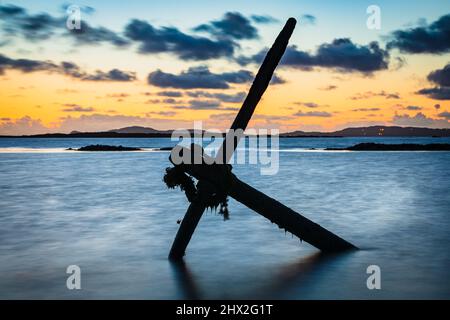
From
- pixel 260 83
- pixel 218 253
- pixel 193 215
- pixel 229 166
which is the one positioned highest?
pixel 260 83

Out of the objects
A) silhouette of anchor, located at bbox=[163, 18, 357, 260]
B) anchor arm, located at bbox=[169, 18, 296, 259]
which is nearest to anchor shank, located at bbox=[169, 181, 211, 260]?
silhouette of anchor, located at bbox=[163, 18, 357, 260]

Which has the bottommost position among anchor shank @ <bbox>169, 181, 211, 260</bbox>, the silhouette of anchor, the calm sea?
the calm sea

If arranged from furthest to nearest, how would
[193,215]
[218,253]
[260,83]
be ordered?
1. [218,253]
2. [193,215]
3. [260,83]

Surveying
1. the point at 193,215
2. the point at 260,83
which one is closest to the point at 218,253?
the point at 193,215

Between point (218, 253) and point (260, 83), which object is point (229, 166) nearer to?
point (260, 83)

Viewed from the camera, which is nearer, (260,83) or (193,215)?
(260,83)

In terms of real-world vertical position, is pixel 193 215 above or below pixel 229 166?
below

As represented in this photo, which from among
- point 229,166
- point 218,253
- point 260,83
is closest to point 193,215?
point 229,166

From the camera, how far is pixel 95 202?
2072 cm

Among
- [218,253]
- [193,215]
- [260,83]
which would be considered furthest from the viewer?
[218,253]

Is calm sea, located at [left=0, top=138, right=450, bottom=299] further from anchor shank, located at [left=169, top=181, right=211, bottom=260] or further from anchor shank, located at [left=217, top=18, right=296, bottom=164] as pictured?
anchor shank, located at [left=217, top=18, right=296, bottom=164]

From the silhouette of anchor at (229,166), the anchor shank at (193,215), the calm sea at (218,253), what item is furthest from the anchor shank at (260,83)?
A: the calm sea at (218,253)
